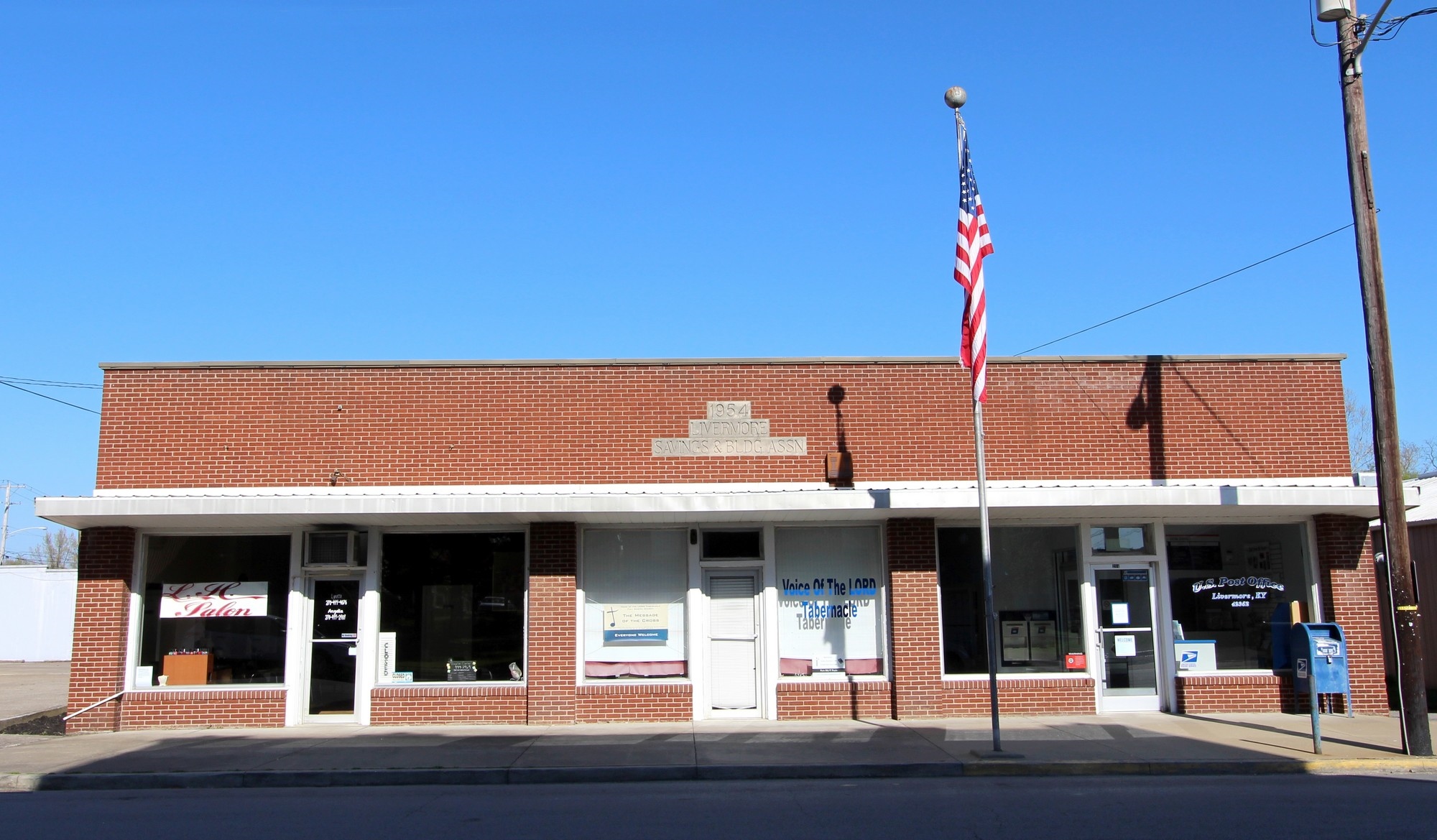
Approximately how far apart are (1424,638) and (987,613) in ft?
30.8

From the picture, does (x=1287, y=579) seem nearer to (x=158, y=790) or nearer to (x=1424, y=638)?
(x=1424, y=638)

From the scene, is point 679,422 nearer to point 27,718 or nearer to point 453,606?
point 453,606

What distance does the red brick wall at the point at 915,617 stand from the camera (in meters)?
14.4

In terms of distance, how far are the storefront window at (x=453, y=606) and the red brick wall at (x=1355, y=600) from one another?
10.5 metres

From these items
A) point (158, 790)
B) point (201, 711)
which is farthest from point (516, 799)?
point (201, 711)

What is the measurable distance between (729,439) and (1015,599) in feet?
14.4

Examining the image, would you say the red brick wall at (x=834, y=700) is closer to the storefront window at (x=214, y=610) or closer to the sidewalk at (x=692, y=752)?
the sidewalk at (x=692, y=752)

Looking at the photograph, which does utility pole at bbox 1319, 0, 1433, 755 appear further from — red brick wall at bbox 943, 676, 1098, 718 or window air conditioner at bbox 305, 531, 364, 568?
window air conditioner at bbox 305, 531, 364, 568

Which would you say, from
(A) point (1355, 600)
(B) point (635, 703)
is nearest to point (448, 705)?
(B) point (635, 703)

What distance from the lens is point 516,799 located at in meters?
10.0

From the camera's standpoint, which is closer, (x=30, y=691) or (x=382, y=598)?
(x=382, y=598)

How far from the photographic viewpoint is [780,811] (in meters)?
9.27

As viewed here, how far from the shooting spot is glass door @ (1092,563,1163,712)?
14.9 metres

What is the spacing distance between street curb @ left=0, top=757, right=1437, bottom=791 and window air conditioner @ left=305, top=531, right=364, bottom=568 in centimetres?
384
